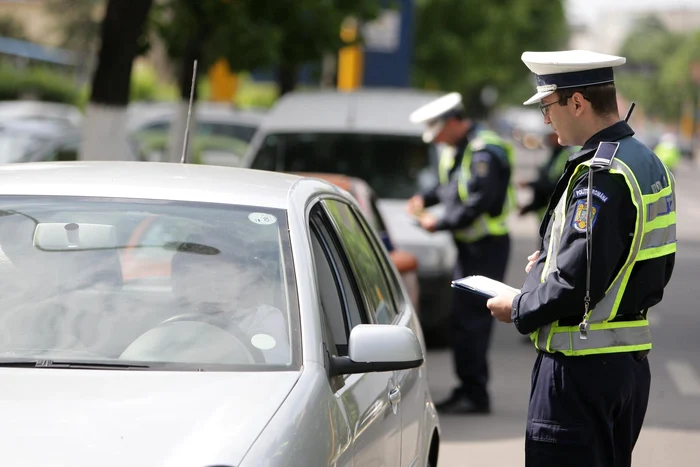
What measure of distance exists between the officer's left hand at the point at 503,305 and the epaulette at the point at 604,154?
0.52 metres

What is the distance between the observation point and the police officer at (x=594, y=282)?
3.87m

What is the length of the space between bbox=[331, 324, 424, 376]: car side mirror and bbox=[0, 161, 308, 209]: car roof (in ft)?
1.99

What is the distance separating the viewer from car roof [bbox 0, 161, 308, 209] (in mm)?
4102

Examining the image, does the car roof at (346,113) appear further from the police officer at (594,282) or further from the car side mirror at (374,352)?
the car side mirror at (374,352)

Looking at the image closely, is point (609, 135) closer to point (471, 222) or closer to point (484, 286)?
point (484, 286)

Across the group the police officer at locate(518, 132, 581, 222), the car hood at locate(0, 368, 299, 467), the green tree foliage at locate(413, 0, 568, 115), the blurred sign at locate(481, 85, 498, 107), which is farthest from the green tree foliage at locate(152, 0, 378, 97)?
the blurred sign at locate(481, 85, 498, 107)

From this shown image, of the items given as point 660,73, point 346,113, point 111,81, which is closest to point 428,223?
point 346,113

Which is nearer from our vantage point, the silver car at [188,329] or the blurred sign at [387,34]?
the silver car at [188,329]

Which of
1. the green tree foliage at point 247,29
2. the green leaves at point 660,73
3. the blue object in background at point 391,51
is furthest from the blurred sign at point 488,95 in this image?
the green tree foliage at point 247,29

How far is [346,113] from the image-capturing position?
1204 centimetres

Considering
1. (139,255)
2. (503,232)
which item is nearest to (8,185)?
(139,255)

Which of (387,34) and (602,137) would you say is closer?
(602,137)

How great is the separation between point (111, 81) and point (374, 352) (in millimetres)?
8521

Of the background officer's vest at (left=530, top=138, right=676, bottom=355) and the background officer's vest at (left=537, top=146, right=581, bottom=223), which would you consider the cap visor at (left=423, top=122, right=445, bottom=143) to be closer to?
the background officer's vest at (left=537, top=146, right=581, bottom=223)
